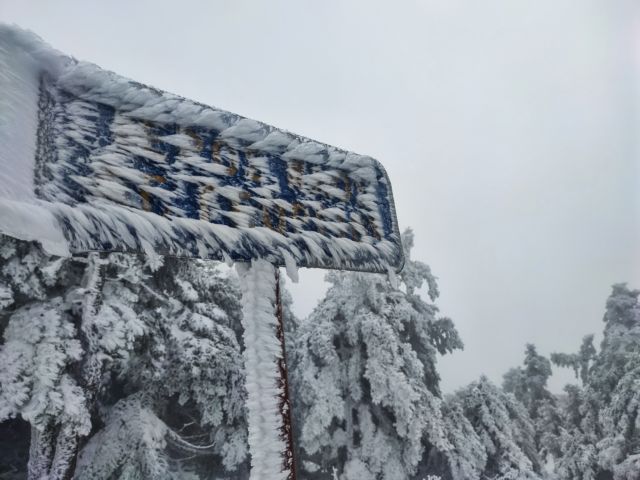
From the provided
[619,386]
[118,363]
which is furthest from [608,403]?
[118,363]

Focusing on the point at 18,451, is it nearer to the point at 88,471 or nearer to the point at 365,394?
the point at 88,471

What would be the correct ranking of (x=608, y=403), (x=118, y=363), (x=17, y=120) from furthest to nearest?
(x=608, y=403), (x=118, y=363), (x=17, y=120)

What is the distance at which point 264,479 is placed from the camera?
0.77m

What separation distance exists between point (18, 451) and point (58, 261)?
4264mm

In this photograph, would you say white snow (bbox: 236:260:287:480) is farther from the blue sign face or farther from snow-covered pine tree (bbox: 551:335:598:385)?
snow-covered pine tree (bbox: 551:335:598:385)

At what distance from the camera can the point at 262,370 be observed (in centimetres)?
85

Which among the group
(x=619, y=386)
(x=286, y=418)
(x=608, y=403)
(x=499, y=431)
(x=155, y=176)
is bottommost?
(x=286, y=418)

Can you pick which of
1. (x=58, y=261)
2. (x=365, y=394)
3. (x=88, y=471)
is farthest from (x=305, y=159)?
(x=365, y=394)

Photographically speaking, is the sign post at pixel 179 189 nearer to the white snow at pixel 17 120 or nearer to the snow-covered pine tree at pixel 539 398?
the white snow at pixel 17 120

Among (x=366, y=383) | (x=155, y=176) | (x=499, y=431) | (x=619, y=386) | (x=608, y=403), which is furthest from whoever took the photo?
(x=608, y=403)

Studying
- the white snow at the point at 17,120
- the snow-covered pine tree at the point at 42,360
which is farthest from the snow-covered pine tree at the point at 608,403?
the white snow at the point at 17,120

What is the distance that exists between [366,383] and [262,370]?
9.95m

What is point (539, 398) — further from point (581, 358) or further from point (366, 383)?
point (366, 383)

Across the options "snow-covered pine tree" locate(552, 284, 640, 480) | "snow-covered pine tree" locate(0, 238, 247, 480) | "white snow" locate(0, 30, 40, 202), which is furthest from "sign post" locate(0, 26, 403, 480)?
"snow-covered pine tree" locate(552, 284, 640, 480)
